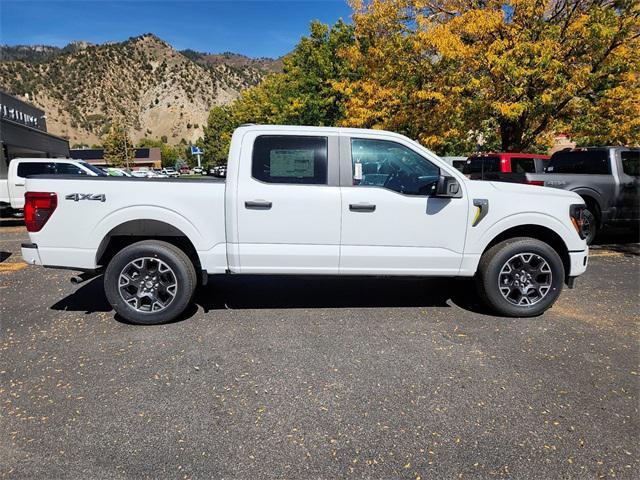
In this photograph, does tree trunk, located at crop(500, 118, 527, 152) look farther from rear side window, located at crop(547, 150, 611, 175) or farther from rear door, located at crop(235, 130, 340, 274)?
rear door, located at crop(235, 130, 340, 274)

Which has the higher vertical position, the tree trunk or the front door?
the tree trunk

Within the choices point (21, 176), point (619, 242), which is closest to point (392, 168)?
point (619, 242)

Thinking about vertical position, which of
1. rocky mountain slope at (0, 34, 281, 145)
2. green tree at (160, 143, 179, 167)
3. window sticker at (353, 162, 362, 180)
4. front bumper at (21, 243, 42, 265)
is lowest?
front bumper at (21, 243, 42, 265)

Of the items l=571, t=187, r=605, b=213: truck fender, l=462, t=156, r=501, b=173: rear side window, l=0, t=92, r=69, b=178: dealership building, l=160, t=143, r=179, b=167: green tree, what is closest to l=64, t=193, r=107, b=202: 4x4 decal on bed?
l=571, t=187, r=605, b=213: truck fender

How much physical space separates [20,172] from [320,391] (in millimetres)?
13225

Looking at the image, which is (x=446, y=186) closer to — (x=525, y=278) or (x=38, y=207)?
(x=525, y=278)

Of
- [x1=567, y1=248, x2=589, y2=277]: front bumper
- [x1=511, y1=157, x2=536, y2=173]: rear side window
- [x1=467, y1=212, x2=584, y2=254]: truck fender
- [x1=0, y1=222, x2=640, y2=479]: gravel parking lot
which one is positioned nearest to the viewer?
[x1=0, y1=222, x2=640, y2=479]: gravel parking lot

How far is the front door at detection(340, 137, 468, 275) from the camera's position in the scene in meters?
4.16

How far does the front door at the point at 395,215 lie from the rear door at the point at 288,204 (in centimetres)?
16

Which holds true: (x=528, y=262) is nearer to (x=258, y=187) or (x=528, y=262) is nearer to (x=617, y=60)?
(x=258, y=187)

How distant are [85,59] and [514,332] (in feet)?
484

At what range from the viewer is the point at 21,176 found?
481 inches

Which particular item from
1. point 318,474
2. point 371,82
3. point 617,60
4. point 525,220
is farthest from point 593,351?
point 371,82

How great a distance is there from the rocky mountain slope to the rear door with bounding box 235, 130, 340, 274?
131m
